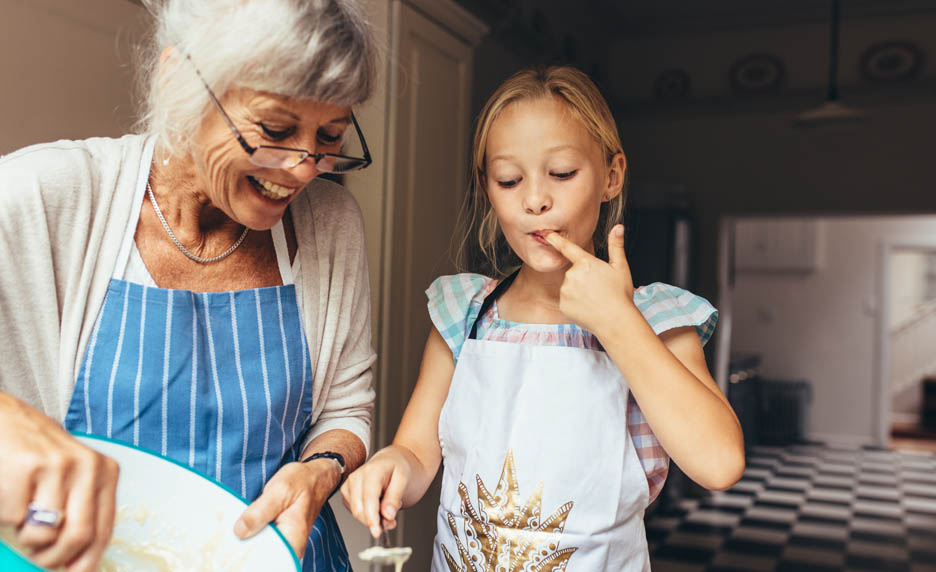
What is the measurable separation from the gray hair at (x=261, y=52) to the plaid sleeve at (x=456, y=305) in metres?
0.38

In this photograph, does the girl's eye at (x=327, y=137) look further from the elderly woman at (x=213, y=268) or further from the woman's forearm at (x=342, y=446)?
the woman's forearm at (x=342, y=446)

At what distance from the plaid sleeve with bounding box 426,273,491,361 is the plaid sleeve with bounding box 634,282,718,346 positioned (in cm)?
25

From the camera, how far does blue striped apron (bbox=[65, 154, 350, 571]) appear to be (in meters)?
0.93

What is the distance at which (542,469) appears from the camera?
1043mm

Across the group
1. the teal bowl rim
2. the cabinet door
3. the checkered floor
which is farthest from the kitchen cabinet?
the teal bowl rim

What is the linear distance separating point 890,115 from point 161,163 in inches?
217

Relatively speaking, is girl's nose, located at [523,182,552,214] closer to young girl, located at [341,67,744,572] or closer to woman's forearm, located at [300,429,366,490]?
young girl, located at [341,67,744,572]

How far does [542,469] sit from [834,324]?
8.96m

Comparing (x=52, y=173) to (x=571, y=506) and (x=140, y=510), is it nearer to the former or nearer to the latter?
(x=140, y=510)

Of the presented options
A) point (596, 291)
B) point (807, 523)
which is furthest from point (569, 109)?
point (807, 523)

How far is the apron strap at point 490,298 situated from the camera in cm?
118

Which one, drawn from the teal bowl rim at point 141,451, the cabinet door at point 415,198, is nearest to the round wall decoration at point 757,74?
the cabinet door at point 415,198

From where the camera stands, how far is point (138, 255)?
97 cm

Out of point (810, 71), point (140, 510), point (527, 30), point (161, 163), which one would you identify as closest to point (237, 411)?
point (140, 510)
